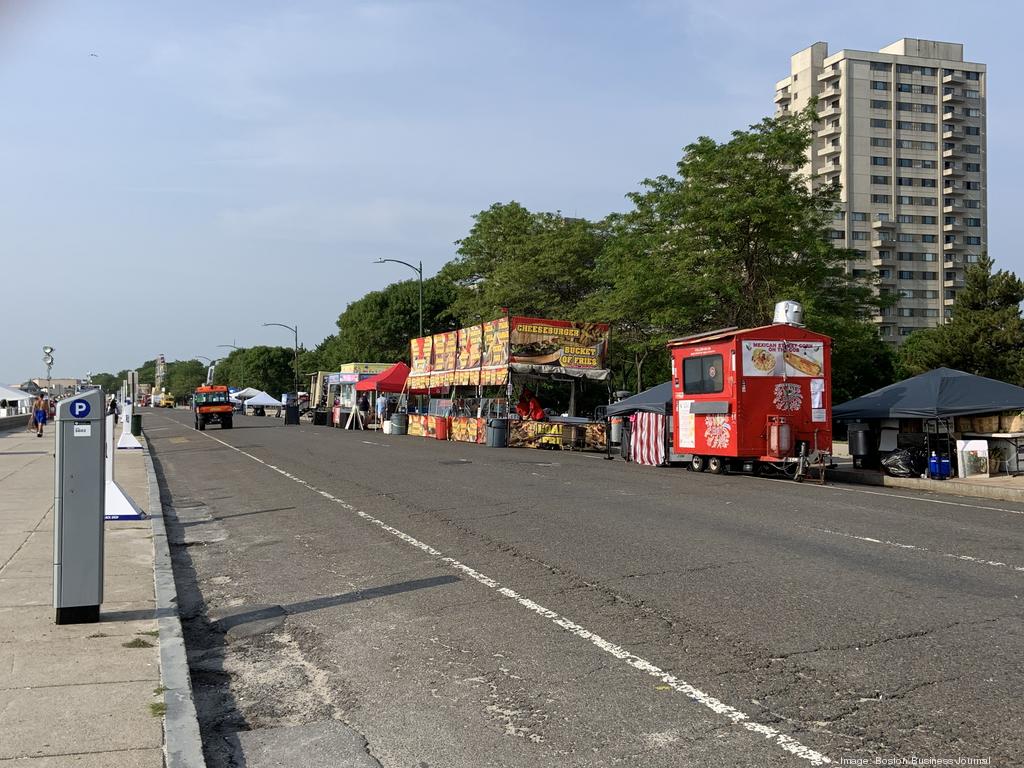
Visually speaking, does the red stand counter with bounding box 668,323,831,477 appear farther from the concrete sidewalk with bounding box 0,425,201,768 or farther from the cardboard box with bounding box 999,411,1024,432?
the concrete sidewalk with bounding box 0,425,201,768

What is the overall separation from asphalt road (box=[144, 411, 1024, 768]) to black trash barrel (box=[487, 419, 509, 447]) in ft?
62.7

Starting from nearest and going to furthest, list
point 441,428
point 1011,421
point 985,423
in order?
point 1011,421 → point 985,423 → point 441,428

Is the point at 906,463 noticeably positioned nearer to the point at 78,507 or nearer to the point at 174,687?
the point at 78,507

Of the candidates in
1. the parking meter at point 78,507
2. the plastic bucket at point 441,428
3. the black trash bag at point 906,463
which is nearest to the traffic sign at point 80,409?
the parking meter at point 78,507

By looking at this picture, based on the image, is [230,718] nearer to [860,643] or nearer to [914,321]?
[860,643]

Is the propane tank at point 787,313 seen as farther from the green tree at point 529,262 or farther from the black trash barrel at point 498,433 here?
the green tree at point 529,262

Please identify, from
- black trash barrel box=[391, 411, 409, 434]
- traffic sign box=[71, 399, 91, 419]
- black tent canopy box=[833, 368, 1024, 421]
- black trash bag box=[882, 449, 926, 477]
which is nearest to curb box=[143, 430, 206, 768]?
traffic sign box=[71, 399, 91, 419]

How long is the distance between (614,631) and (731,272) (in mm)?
25505

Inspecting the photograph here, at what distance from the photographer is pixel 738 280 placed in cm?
3017

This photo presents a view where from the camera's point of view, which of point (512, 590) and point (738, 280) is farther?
point (738, 280)

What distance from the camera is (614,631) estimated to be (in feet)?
20.6

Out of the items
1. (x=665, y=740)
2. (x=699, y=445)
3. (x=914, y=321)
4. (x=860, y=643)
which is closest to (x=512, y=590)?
(x=860, y=643)

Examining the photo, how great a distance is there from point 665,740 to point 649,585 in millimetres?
3387

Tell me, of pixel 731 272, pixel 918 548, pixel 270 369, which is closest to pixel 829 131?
pixel 270 369
